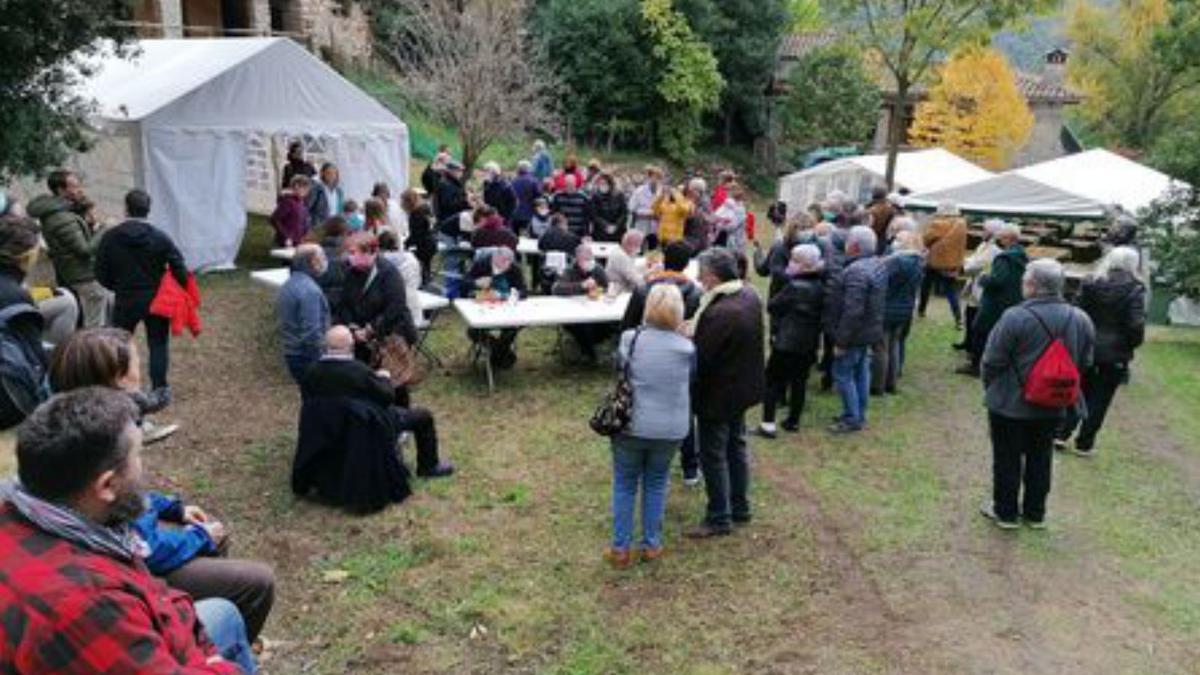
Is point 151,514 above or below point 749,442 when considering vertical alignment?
above

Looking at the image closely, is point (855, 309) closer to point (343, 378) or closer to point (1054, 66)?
point (343, 378)

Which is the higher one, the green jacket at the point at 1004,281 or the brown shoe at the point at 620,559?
the green jacket at the point at 1004,281

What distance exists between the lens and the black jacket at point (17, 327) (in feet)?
15.1

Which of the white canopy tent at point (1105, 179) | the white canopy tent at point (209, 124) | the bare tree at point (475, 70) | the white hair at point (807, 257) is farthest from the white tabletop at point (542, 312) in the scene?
the bare tree at point (475, 70)

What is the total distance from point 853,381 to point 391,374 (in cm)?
374

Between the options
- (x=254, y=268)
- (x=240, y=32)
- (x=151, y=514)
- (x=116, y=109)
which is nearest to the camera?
(x=151, y=514)

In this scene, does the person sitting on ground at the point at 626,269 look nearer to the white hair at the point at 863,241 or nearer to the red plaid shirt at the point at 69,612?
the white hair at the point at 863,241

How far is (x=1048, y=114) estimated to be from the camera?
145 feet

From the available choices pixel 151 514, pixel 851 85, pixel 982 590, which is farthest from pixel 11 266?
pixel 851 85

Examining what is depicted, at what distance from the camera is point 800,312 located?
6.75 metres

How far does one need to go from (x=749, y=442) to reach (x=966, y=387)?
319cm

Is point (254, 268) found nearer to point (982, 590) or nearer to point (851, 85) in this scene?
point (982, 590)

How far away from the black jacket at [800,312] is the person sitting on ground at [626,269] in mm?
2060

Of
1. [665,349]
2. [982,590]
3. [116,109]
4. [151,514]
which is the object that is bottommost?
[982,590]
